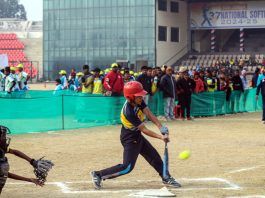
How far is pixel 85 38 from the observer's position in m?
72.0

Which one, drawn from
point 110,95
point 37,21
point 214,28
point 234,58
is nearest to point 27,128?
point 110,95

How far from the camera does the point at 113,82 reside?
22297mm

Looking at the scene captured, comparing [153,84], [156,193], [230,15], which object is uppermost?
[230,15]

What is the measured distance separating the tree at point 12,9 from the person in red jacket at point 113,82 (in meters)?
137

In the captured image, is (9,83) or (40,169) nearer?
(40,169)

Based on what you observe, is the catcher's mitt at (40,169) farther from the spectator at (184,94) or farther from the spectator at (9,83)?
the spectator at (184,94)

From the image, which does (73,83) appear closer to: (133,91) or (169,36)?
(133,91)

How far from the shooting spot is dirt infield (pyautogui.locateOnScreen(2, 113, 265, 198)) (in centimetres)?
1030

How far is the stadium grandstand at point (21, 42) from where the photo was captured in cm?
8094

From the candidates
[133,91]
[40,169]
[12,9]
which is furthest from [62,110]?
[12,9]

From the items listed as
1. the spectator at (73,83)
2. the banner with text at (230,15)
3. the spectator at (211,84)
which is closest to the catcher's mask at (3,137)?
the spectator at (73,83)

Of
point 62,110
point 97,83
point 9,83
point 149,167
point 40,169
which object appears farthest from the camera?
point 97,83

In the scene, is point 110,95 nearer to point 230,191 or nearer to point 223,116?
point 223,116

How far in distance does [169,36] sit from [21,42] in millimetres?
21793
